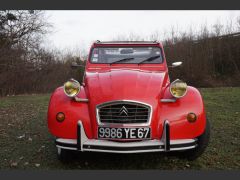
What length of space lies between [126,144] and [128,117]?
35 centimetres

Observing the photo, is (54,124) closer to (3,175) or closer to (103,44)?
(3,175)

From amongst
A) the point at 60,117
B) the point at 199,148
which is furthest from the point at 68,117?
the point at 199,148

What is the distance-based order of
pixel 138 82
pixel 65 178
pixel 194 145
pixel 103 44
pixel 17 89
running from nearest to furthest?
pixel 65 178 < pixel 194 145 < pixel 138 82 < pixel 103 44 < pixel 17 89

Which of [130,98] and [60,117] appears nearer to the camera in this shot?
[130,98]

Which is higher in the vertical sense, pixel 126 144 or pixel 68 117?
pixel 68 117

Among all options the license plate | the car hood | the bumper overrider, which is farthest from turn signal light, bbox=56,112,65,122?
the license plate

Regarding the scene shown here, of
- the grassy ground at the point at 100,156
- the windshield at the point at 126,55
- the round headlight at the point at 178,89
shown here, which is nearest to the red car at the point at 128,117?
the round headlight at the point at 178,89

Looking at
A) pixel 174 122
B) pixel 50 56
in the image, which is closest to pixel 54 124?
pixel 174 122

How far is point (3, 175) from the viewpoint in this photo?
3250 mm

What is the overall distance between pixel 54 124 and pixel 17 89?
1618 cm

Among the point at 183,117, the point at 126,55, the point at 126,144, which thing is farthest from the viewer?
the point at 126,55

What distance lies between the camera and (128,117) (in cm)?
333

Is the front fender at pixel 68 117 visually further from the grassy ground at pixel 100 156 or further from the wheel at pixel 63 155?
the grassy ground at pixel 100 156

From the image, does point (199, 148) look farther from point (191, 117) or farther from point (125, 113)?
point (125, 113)
